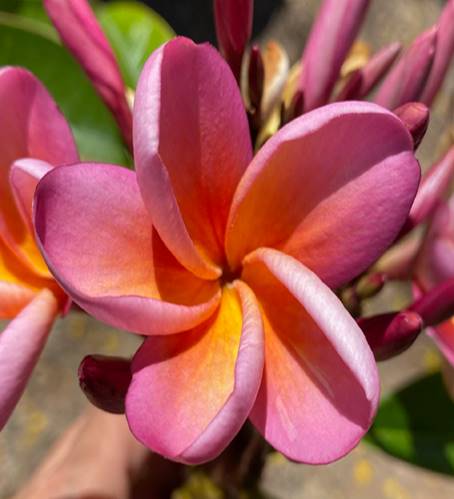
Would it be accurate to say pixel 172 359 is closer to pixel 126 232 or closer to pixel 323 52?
pixel 126 232

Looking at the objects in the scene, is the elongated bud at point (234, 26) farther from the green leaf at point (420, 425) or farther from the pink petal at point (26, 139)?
the green leaf at point (420, 425)

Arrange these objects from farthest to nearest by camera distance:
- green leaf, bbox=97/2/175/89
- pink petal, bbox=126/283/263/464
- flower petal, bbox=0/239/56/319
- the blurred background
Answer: the blurred background, green leaf, bbox=97/2/175/89, flower petal, bbox=0/239/56/319, pink petal, bbox=126/283/263/464

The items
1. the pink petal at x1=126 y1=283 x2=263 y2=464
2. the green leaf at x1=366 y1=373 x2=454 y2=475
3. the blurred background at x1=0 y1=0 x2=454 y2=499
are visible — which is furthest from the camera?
the blurred background at x1=0 y1=0 x2=454 y2=499

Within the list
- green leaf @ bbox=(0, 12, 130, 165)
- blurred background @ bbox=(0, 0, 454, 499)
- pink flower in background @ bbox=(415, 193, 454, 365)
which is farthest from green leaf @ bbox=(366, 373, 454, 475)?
blurred background @ bbox=(0, 0, 454, 499)

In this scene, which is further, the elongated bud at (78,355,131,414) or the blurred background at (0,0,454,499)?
the blurred background at (0,0,454,499)

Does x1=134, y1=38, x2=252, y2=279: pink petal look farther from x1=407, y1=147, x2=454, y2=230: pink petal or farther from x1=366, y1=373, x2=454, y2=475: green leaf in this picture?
x1=366, y1=373, x2=454, y2=475: green leaf

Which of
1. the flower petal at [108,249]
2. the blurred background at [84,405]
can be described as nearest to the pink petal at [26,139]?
the flower petal at [108,249]

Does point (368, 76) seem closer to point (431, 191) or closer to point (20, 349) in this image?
point (431, 191)
